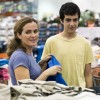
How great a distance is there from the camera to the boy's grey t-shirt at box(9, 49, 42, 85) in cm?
269

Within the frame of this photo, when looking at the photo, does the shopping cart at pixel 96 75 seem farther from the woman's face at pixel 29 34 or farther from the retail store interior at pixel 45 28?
the woman's face at pixel 29 34

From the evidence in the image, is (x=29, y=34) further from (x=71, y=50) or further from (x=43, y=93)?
(x=43, y=93)

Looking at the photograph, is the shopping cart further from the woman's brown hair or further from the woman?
the woman's brown hair

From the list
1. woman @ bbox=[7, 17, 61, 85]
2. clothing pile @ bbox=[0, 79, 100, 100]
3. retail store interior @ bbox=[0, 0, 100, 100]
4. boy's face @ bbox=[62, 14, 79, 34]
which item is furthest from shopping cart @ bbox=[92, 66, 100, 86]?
clothing pile @ bbox=[0, 79, 100, 100]

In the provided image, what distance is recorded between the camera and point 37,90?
6.41ft

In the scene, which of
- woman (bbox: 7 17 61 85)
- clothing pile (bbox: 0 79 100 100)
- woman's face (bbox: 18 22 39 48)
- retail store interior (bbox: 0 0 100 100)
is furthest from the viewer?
retail store interior (bbox: 0 0 100 100)

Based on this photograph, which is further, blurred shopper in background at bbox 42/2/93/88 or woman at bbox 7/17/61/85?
blurred shopper in background at bbox 42/2/93/88

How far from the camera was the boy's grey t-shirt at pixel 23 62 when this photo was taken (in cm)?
269

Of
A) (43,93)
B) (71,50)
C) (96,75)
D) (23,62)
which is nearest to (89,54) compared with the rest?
(71,50)

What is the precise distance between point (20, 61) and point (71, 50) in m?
0.82

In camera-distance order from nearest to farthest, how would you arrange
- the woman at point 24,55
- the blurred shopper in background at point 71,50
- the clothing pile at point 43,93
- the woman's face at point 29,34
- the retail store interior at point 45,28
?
the clothing pile at point 43,93
the woman at point 24,55
the woman's face at point 29,34
the blurred shopper in background at point 71,50
the retail store interior at point 45,28

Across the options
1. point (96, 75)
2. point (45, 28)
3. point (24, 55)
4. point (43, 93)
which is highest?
point (24, 55)

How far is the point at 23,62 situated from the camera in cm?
268

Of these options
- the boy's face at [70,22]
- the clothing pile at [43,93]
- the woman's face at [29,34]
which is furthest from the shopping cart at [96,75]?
the clothing pile at [43,93]
